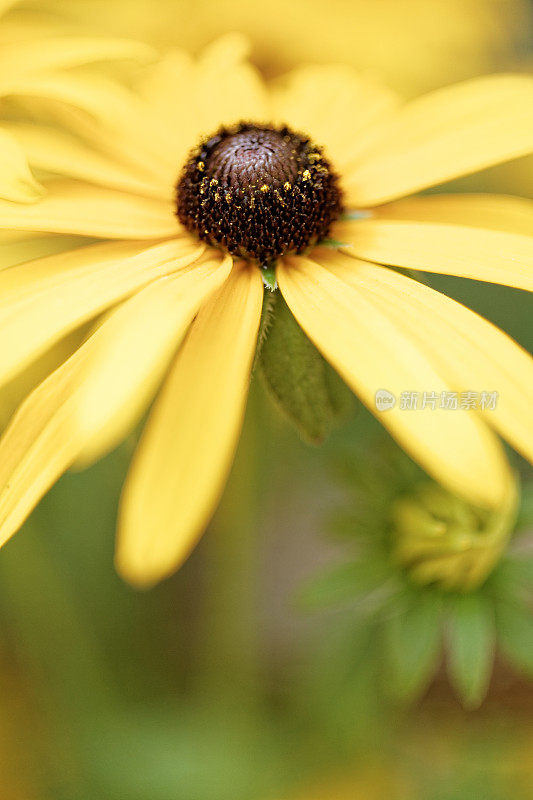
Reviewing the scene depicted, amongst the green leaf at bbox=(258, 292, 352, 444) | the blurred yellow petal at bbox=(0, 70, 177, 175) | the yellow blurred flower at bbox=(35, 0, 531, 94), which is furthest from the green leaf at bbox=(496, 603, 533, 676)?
the yellow blurred flower at bbox=(35, 0, 531, 94)

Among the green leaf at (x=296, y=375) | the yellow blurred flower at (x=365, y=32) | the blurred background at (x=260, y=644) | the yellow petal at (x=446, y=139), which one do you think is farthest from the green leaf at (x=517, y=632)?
the yellow blurred flower at (x=365, y=32)

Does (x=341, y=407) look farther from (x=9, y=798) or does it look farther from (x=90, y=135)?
(x=9, y=798)

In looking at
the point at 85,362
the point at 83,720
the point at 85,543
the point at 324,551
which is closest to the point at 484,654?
the point at 85,362

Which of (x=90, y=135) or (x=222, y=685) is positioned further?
(x=222, y=685)

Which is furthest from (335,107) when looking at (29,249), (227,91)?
(29,249)

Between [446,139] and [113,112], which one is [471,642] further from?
[113,112]

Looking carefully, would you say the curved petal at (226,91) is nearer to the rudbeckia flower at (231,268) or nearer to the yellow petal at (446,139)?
the rudbeckia flower at (231,268)

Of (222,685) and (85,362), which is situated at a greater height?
(85,362)
